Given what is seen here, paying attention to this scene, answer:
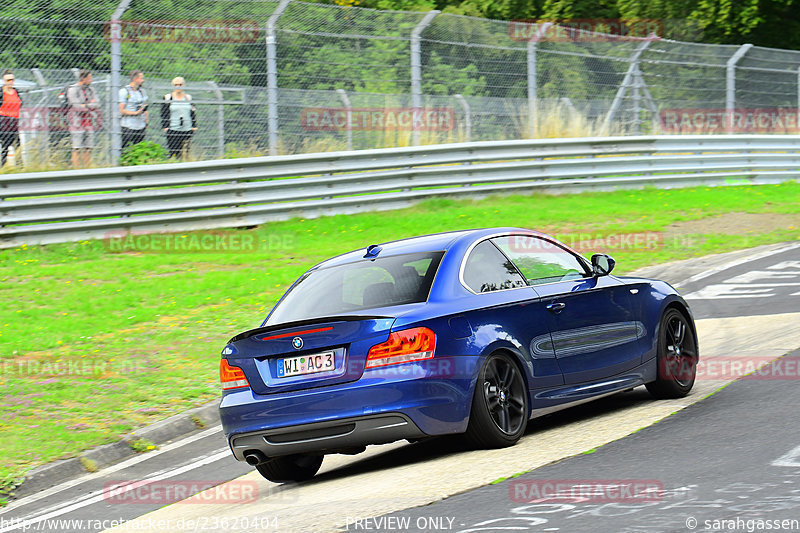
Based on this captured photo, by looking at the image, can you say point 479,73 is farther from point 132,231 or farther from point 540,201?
point 132,231

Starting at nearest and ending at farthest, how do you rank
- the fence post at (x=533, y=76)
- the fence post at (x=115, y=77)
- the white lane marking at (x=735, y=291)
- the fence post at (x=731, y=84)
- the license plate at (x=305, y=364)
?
the license plate at (x=305, y=364) < the white lane marking at (x=735, y=291) < the fence post at (x=115, y=77) < the fence post at (x=533, y=76) < the fence post at (x=731, y=84)

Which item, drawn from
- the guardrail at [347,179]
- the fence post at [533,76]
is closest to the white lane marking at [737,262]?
the guardrail at [347,179]

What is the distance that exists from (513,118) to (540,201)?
230 centimetres

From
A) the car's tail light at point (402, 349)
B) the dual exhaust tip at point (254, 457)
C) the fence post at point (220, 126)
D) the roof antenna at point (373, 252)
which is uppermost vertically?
the fence post at point (220, 126)

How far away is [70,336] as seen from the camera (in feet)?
37.9

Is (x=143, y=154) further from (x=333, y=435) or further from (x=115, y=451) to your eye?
(x=333, y=435)
